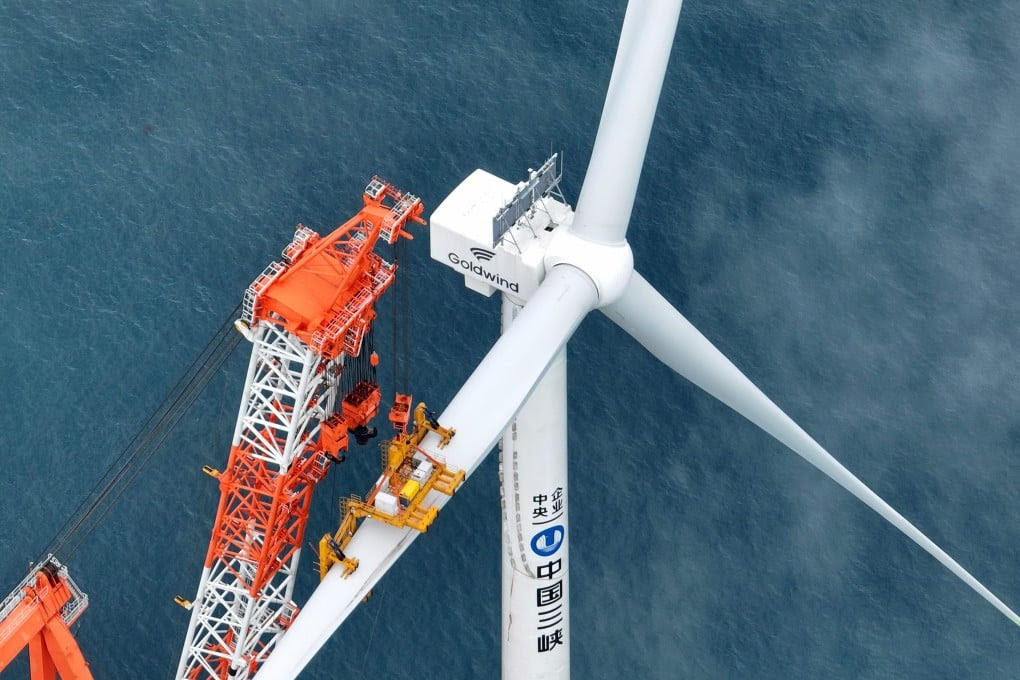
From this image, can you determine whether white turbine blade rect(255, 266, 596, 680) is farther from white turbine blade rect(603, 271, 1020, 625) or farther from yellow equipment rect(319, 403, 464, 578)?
white turbine blade rect(603, 271, 1020, 625)

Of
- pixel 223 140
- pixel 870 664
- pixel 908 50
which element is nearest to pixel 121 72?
pixel 223 140

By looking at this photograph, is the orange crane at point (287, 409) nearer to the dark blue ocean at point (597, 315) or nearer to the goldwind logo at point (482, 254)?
the goldwind logo at point (482, 254)

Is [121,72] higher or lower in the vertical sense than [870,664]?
higher

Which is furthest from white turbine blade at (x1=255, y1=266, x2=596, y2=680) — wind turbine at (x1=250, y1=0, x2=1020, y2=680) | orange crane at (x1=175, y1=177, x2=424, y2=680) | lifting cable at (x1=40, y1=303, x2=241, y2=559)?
lifting cable at (x1=40, y1=303, x2=241, y2=559)

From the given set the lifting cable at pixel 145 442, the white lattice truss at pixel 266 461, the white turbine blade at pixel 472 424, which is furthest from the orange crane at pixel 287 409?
the white turbine blade at pixel 472 424

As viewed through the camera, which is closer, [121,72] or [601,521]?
[601,521]

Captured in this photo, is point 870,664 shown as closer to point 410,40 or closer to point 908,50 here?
point 908,50
